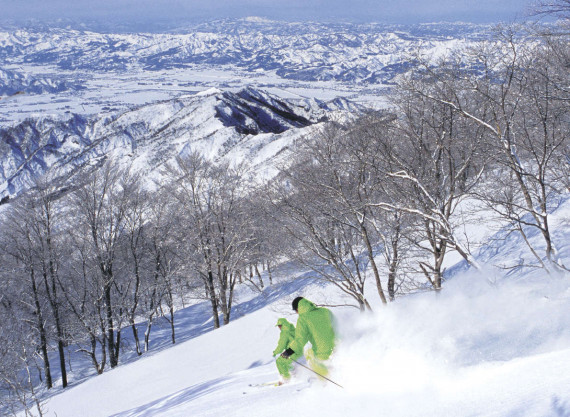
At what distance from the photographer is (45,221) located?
15367mm

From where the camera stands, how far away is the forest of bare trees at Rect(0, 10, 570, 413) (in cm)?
722

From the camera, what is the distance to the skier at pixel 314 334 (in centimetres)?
487

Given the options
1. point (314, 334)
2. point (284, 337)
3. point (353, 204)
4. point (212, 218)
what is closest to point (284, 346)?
point (284, 337)

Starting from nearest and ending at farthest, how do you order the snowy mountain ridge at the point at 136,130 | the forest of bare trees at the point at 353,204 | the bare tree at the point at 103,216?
the forest of bare trees at the point at 353,204 < the bare tree at the point at 103,216 < the snowy mountain ridge at the point at 136,130

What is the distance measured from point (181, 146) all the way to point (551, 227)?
93194 millimetres

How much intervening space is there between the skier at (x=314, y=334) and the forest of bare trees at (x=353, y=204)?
2.58 m

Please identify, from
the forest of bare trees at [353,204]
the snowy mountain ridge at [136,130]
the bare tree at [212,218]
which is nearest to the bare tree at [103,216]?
the forest of bare trees at [353,204]

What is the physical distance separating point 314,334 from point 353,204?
A: 5.09 meters

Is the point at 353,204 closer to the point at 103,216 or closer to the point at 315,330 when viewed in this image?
the point at 315,330

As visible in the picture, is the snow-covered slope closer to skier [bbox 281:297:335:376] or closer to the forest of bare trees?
skier [bbox 281:297:335:376]

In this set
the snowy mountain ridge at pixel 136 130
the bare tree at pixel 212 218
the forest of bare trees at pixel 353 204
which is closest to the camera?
the forest of bare trees at pixel 353 204

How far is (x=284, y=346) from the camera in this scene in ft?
17.4

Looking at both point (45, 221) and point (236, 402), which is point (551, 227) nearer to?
point (236, 402)

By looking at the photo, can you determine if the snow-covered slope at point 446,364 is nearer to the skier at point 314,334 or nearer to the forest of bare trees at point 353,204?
the skier at point 314,334
